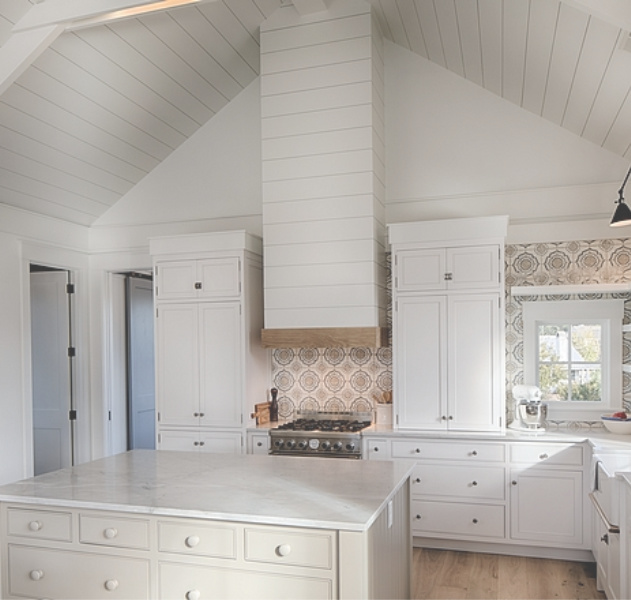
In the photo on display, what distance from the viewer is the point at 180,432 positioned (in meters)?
4.88

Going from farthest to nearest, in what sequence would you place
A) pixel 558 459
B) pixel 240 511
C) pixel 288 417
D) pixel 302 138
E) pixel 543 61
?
pixel 288 417 → pixel 302 138 → pixel 558 459 → pixel 543 61 → pixel 240 511

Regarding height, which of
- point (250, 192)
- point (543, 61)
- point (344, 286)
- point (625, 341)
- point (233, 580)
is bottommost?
point (233, 580)

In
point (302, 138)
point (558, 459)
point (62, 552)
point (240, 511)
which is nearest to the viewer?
point (240, 511)

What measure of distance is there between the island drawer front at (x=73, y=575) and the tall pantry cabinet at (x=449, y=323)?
7.86ft

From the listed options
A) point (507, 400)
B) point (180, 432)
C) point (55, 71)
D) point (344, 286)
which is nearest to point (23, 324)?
point (180, 432)

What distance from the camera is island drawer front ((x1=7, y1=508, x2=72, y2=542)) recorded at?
105 inches

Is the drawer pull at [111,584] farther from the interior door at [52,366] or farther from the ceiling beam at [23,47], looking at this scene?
the interior door at [52,366]

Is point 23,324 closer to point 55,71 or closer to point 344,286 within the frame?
point 55,71

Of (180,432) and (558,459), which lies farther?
(180,432)

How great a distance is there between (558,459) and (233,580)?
2.61 metres

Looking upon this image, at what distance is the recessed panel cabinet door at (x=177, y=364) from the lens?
4852mm

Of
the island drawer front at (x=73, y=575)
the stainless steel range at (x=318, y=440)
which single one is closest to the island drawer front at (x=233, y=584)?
the island drawer front at (x=73, y=575)

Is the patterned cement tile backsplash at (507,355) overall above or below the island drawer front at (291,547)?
above

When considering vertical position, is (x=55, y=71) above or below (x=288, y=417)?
above
